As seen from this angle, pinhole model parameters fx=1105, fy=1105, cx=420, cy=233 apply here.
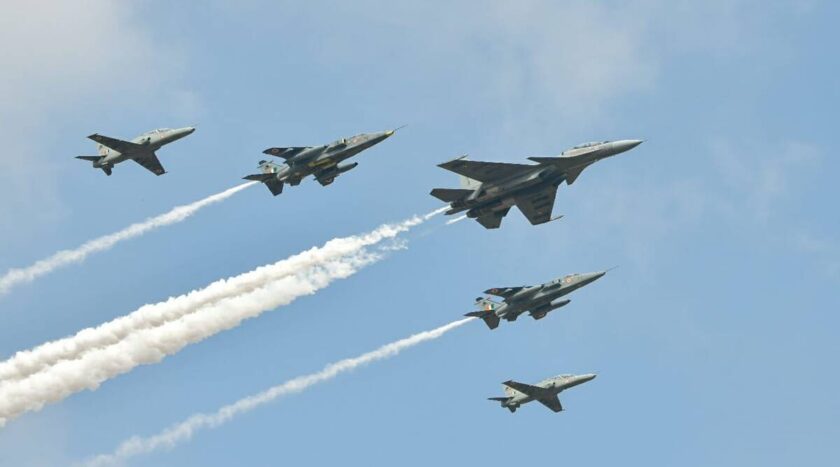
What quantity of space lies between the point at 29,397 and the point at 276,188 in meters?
19.5

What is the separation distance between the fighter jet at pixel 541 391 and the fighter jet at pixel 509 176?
16458 mm

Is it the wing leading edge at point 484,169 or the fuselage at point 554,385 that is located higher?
the wing leading edge at point 484,169

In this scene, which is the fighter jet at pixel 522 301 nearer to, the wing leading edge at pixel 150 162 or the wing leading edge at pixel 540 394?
the wing leading edge at pixel 540 394

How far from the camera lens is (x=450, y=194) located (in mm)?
64812

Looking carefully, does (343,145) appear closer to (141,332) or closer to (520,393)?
(141,332)

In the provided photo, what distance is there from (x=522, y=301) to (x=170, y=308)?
22851 millimetres

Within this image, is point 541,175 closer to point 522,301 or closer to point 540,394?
point 522,301

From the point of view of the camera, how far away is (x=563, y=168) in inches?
2564

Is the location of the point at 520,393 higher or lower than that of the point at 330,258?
lower

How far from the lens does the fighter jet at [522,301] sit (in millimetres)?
73000

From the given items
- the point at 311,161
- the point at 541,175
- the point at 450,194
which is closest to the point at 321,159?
the point at 311,161

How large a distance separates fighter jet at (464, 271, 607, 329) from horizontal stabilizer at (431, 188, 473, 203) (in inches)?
397

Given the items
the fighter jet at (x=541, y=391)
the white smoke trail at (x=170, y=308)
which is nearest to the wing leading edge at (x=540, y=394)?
the fighter jet at (x=541, y=391)

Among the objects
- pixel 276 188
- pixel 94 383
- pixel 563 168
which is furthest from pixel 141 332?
pixel 563 168
